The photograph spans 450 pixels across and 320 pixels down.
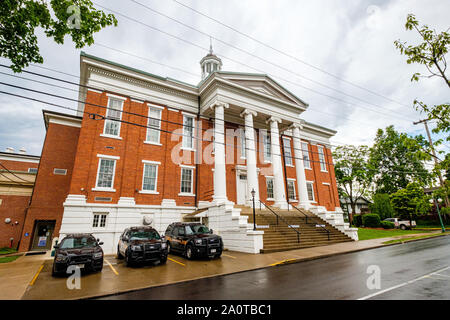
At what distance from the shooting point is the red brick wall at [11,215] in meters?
18.2

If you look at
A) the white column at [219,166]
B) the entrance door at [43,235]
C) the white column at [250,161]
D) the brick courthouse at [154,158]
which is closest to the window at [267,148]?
the brick courthouse at [154,158]

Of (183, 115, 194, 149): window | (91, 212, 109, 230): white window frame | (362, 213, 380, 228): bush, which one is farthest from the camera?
(362, 213, 380, 228): bush

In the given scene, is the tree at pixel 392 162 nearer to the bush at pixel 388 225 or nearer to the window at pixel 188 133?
the bush at pixel 388 225

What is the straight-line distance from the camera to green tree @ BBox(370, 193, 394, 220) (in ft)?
129

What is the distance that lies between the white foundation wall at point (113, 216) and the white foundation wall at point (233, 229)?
3.18 m

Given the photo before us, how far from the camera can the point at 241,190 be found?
21906 mm

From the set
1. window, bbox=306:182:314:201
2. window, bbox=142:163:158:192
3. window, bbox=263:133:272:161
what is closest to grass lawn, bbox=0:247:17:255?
window, bbox=142:163:158:192

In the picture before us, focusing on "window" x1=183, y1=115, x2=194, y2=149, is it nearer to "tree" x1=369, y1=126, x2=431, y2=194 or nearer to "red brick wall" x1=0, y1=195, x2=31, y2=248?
"red brick wall" x1=0, y1=195, x2=31, y2=248

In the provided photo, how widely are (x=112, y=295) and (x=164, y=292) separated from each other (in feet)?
4.72

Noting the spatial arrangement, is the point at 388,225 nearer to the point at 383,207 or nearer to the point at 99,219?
the point at 383,207

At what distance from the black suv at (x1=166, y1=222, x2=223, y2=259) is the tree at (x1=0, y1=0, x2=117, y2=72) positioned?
1000 centimetres

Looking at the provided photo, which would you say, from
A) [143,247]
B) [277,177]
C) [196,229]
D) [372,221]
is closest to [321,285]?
[143,247]

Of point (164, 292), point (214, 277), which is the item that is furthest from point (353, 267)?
point (164, 292)

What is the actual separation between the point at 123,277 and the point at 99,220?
9010 mm
